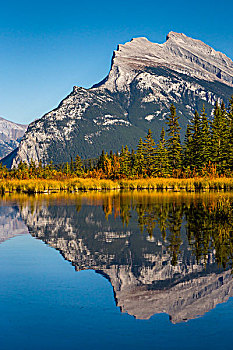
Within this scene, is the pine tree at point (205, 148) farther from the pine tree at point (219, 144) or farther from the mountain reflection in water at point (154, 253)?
the mountain reflection in water at point (154, 253)

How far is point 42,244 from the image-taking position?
15.3 m

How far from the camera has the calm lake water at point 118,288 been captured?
667cm

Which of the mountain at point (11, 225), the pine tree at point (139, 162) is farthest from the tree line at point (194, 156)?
the mountain at point (11, 225)

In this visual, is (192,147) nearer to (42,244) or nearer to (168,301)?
(42,244)

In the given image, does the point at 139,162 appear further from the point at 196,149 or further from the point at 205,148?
the point at 205,148

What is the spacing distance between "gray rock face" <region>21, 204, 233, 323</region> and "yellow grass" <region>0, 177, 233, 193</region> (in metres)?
34.8

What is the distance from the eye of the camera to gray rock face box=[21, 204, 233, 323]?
26.9ft

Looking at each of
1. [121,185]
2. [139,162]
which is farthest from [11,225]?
[139,162]

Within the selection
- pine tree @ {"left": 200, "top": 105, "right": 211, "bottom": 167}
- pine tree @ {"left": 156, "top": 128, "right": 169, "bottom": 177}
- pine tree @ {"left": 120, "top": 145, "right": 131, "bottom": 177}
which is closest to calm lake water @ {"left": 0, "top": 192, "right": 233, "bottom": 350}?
pine tree @ {"left": 200, "top": 105, "right": 211, "bottom": 167}

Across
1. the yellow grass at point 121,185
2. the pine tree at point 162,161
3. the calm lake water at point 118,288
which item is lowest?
the calm lake water at point 118,288

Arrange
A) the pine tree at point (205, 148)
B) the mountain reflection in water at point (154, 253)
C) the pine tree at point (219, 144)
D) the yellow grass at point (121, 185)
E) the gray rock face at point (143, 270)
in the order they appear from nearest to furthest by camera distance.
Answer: the gray rock face at point (143, 270) → the mountain reflection in water at point (154, 253) → the yellow grass at point (121, 185) → the pine tree at point (219, 144) → the pine tree at point (205, 148)

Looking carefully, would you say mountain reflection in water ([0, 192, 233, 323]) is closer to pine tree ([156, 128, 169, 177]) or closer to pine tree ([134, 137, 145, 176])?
pine tree ([156, 128, 169, 177])

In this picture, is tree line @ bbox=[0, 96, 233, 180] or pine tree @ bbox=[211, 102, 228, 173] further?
pine tree @ bbox=[211, 102, 228, 173]

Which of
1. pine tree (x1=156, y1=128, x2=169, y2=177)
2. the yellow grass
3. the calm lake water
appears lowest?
the calm lake water
